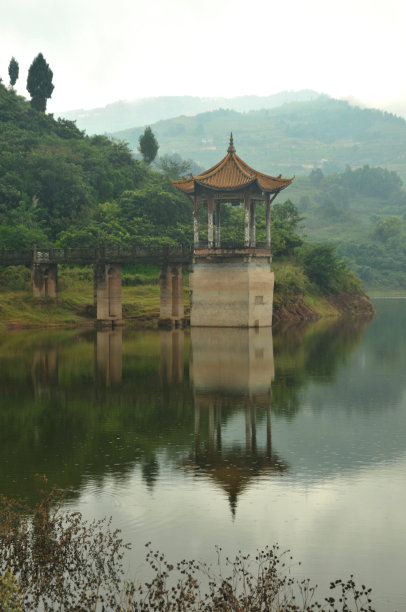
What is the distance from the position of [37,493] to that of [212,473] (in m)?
4.65

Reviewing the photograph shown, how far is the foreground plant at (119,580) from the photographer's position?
12.7 metres

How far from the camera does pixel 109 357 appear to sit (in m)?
48.4

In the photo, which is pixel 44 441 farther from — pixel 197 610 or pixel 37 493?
pixel 197 610

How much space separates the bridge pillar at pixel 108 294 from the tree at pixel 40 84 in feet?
192

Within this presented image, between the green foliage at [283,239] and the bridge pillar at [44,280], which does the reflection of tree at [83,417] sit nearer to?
the bridge pillar at [44,280]

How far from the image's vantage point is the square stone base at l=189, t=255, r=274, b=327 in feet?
227

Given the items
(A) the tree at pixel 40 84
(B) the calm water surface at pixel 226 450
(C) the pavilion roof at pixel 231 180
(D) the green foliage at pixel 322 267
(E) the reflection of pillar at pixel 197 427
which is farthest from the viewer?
(A) the tree at pixel 40 84

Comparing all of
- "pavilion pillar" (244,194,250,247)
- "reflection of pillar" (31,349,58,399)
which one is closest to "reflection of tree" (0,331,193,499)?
"reflection of pillar" (31,349,58,399)

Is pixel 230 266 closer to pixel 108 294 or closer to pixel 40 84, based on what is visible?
pixel 108 294

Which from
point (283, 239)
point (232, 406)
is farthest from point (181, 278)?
point (232, 406)

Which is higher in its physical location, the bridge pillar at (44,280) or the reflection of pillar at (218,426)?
the bridge pillar at (44,280)

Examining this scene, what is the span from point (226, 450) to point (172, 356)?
83.1 feet

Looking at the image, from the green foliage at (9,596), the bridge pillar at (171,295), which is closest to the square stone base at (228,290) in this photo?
the bridge pillar at (171,295)

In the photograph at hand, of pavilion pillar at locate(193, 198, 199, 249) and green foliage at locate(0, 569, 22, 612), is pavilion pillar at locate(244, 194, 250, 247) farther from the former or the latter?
green foliage at locate(0, 569, 22, 612)
